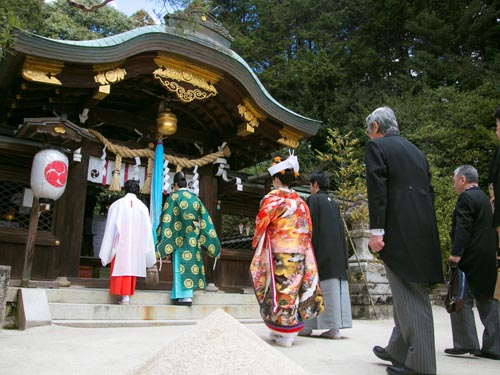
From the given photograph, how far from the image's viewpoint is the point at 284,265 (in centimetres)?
477

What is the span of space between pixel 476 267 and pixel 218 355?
2.94 meters

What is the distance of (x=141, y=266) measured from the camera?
6.52 metres

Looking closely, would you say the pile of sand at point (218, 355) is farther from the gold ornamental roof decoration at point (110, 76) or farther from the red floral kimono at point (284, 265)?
the gold ornamental roof decoration at point (110, 76)

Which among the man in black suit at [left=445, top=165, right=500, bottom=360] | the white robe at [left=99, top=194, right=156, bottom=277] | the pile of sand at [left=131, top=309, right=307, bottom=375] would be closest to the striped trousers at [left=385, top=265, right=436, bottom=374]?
the pile of sand at [left=131, top=309, right=307, bottom=375]

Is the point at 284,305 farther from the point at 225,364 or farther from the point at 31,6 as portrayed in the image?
the point at 31,6

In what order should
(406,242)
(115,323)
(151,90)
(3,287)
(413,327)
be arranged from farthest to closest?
1. (151,90)
2. (115,323)
3. (3,287)
4. (406,242)
5. (413,327)

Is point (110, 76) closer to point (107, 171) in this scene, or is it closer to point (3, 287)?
point (107, 171)

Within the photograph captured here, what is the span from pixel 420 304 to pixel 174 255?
4334 mm

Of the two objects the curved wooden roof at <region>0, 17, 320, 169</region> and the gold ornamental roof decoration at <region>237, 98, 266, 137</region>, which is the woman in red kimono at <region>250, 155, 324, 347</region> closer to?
the curved wooden roof at <region>0, 17, 320, 169</region>

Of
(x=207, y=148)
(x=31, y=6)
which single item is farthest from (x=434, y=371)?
(x=207, y=148)

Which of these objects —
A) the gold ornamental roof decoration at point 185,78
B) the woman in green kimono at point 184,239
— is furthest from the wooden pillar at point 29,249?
the gold ornamental roof decoration at point 185,78

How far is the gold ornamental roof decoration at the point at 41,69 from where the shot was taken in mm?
6656

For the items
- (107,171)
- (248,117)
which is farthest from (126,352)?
(248,117)

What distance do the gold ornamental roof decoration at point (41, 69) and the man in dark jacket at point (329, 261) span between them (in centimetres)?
412
